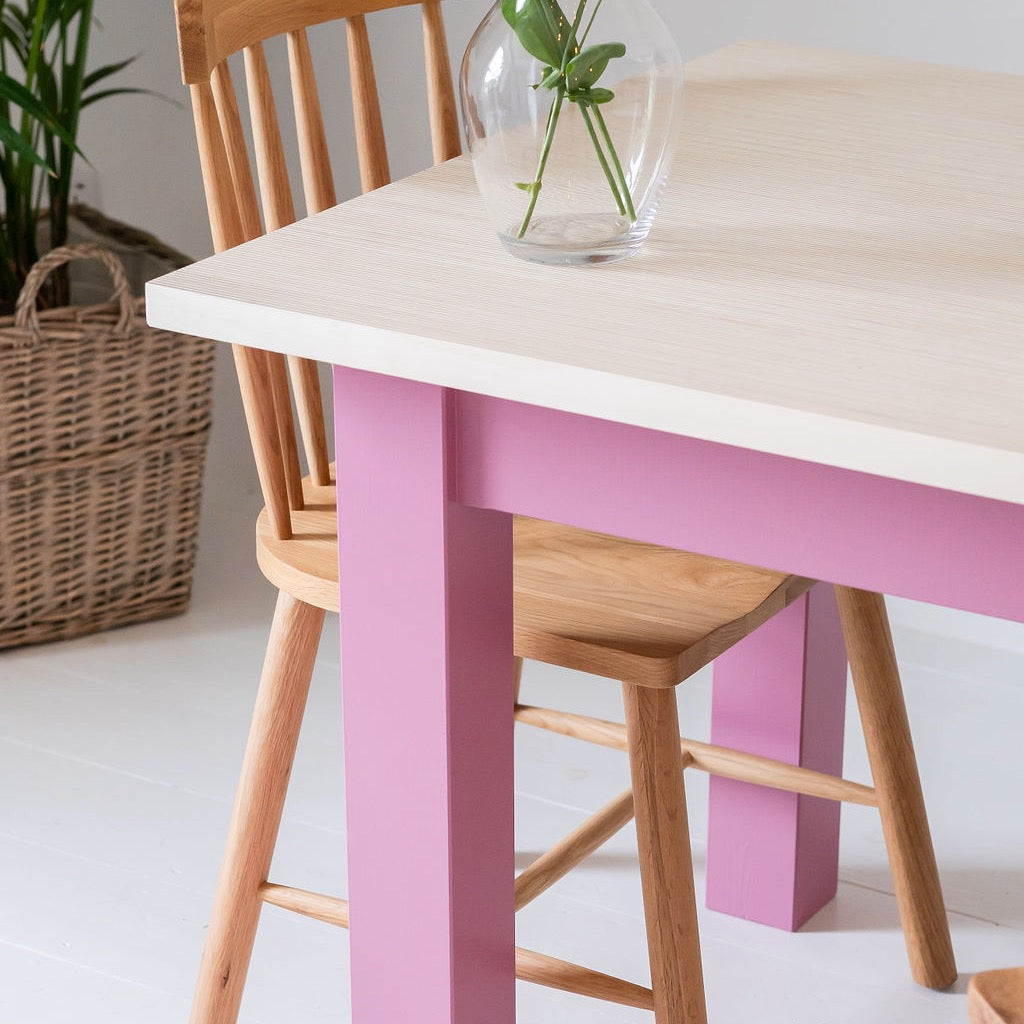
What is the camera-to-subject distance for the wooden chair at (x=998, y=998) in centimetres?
Result: 65

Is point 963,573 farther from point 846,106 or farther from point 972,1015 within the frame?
point 846,106

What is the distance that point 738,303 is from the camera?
0.86 metres

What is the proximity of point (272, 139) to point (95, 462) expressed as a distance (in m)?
0.92

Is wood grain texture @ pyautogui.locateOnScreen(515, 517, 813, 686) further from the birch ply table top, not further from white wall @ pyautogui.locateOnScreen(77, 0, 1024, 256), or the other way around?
white wall @ pyautogui.locateOnScreen(77, 0, 1024, 256)

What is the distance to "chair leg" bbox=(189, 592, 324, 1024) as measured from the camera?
127 centimetres

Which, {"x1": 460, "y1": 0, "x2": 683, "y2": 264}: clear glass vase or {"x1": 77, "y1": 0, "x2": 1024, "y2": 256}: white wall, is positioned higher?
{"x1": 460, "y1": 0, "x2": 683, "y2": 264}: clear glass vase

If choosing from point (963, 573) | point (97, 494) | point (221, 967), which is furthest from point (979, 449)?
point (97, 494)

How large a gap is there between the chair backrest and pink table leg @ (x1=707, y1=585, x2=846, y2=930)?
0.44 metres

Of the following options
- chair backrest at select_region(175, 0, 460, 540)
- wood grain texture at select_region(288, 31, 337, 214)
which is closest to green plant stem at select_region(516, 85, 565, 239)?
chair backrest at select_region(175, 0, 460, 540)

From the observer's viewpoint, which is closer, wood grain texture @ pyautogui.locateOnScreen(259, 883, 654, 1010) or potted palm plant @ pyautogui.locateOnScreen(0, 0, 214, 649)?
wood grain texture @ pyautogui.locateOnScreen(259, 883, 654, 1010)

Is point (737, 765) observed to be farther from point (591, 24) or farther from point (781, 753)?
point (591, 24)

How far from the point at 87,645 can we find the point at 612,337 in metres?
1.51

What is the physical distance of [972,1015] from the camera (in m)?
0.66

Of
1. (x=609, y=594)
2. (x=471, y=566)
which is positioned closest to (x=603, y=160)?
(x=471, y=566)
